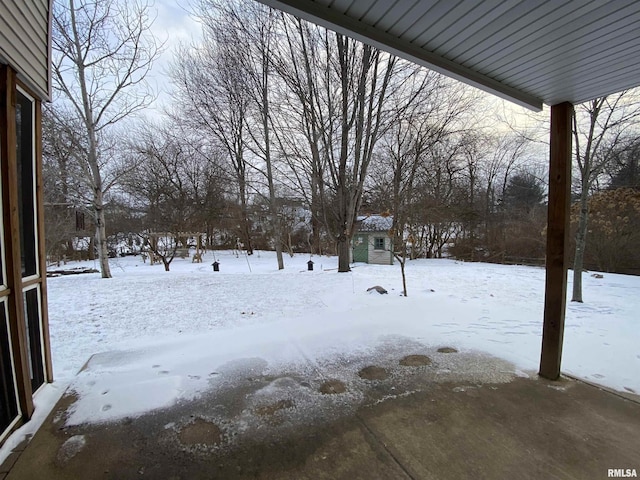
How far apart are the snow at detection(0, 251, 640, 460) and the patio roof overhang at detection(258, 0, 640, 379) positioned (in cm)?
114

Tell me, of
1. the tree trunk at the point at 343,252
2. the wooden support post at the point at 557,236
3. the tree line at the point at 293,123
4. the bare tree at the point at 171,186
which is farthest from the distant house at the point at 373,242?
the wooden support post at the point at 557,236

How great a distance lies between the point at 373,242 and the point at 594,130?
8.48m

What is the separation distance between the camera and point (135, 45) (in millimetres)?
7766

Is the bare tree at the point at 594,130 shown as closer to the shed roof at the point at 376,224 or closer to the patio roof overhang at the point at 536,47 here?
the patio roof overhang at the point at 536,47

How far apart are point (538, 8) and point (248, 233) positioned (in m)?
17.8

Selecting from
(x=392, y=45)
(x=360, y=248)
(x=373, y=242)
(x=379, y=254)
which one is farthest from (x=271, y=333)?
(x=360, y=248)

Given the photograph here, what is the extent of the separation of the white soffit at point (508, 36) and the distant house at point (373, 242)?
10.5 m

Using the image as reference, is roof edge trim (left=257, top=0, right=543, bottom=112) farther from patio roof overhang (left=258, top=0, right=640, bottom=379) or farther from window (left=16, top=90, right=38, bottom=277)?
window (left=16, top=90, right=38, bottom=277)

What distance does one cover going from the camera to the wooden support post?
221cm

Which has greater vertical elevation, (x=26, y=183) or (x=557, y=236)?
(x=26, y=183)

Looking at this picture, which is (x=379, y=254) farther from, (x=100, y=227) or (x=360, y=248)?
(x=100, y=227)

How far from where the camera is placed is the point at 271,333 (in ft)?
11.6

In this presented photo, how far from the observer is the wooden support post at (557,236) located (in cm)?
221

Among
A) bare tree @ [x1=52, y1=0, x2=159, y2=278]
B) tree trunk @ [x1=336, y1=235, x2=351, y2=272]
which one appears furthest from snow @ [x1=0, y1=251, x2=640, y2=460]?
bare tree @ [x1=52, y1=0, x2=159, y2=278]
